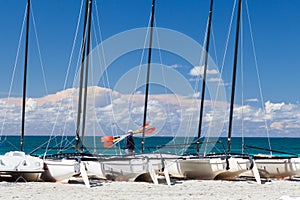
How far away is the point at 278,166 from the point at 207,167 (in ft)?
9.64

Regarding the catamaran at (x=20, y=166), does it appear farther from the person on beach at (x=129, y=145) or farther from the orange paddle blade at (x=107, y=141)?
the person on beach at (x=129, y=145)

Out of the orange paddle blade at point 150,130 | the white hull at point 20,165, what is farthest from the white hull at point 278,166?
the white hull at point 20,165

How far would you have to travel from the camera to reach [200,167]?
2131 centimetres

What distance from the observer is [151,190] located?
1806cm

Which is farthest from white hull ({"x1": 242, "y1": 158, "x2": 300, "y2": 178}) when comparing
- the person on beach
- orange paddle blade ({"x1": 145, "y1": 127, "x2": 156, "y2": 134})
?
orange paddle blade ({"x1": 145, "y1": 127, "x2": 156, "y2": 134})

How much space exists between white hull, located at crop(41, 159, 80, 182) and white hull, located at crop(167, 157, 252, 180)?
422 centimetres

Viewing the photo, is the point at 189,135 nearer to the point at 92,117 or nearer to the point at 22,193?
the point at 92,117

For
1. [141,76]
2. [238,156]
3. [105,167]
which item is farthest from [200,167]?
[141,76]

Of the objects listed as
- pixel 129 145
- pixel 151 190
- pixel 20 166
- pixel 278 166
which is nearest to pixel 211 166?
pixel 278 166

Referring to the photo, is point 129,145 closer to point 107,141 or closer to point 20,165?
point 107,141

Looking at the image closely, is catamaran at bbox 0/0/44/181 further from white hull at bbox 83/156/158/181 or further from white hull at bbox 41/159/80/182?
white hull at bbox 83/156/158/181

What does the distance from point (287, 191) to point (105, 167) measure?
6863mm

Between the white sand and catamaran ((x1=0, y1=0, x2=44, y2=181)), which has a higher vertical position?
catamaran ((x1=0, y1=0, x2=44, y2=181))

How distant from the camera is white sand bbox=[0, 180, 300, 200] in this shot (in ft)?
54.1
